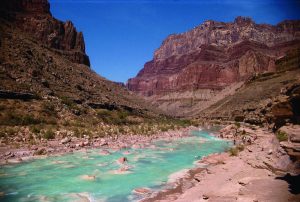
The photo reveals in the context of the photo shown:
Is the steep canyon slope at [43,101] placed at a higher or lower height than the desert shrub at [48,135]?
higher

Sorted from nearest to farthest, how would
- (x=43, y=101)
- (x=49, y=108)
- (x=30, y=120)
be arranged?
(x=30, y=120) → (x=49, y=108) → (x=43, y=101)

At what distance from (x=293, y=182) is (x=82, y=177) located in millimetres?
9743

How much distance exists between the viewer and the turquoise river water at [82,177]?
448 inches

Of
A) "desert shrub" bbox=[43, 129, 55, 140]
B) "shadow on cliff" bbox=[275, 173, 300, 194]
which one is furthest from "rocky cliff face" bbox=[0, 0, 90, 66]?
"shadow on cliff" bbox=[275, 173, 300, 194]

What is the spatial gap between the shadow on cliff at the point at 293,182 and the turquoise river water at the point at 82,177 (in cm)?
554

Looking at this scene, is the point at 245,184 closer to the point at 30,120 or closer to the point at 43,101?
the point at 30,120

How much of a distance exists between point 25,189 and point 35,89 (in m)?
29.1

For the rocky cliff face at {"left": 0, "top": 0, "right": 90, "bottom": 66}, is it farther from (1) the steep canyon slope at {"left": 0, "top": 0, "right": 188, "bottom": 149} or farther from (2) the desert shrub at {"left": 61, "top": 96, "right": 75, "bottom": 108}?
(2) the desert shrub at {"left": 61, "top": 96, "right": 75, "bottom": 108}

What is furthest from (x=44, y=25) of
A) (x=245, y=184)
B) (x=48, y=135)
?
(x=245, y=184)

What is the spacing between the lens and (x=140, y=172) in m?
15.5

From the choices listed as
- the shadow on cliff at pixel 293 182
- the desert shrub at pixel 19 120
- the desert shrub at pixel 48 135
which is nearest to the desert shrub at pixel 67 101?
the desert shrub at pixel 19 120

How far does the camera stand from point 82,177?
1413 centimetres

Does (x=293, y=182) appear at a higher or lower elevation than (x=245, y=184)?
higher

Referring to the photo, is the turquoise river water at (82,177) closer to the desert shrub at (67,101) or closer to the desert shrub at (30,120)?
the desert shrub at (30,120)
